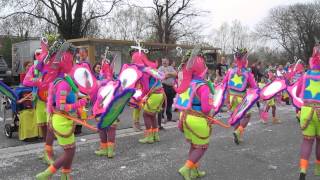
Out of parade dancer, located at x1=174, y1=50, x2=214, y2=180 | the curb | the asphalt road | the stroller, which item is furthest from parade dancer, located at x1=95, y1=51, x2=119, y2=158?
parade dancer, located at x1=174, y1=50, x2=214, y2=180

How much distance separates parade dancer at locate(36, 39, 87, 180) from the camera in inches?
205

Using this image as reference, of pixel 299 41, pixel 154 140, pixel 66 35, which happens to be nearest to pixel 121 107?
pixel 154 140

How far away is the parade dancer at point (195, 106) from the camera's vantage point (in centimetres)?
545

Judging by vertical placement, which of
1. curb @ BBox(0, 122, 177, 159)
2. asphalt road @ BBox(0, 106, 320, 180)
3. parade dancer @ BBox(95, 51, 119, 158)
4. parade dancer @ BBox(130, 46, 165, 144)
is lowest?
curb @ BBox(0, 122, 177, 159)

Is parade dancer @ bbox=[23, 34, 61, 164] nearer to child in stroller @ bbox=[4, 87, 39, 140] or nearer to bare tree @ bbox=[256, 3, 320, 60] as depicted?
child in stroller @ bbox=[4, 87, 39, 140]

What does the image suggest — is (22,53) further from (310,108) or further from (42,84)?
(310,108)

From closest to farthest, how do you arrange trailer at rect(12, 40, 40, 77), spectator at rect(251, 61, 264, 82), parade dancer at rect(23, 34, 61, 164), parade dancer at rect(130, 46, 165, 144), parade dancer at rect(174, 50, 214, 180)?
parade dancer at rect(174, 50, 214, 180)
parade dancer at rect(23, 34, 61, 164)
parade dancer at rect(130, 46, 165, 144)
spectator at rect(251, 61, 264, 82)
trailer at rect(12, 40, 40, 77)

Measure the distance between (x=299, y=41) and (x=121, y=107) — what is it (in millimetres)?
57509

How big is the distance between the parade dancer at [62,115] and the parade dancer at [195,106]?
1.39 meters

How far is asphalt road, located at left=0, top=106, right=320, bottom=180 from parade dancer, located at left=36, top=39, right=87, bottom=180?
114cm

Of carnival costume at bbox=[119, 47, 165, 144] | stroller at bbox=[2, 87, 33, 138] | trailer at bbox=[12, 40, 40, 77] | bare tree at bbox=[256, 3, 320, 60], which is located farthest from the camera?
bare tree at bbox=[256, 3, 320, 60]

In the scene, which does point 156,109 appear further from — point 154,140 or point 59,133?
point 59,133

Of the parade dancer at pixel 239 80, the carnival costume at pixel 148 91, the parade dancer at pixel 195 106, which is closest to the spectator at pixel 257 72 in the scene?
the parade dancer at pixel 239 80

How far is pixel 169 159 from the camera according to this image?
7.44 meters
